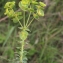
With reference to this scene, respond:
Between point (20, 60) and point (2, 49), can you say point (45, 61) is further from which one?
point (20, 60)

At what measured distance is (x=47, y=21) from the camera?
2461mm

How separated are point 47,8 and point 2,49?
0.59 metres

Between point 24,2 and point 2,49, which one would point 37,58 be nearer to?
point 2,49

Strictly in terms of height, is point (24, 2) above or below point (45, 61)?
above

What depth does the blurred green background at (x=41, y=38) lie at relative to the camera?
2.26 metres

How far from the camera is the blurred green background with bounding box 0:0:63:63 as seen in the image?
226 centimetres

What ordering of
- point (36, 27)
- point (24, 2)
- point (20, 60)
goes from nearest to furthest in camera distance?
1. point (24, 2)
2. point (20, 60)
3. point (36, 27)

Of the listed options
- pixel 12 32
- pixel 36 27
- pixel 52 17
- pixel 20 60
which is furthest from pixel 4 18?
pixel 20 60

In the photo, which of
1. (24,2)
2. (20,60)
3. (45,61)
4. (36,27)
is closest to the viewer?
(24,2)

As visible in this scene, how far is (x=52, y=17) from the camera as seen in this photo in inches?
98.4

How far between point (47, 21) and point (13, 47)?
430 millimetres

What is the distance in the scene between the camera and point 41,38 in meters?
2.37

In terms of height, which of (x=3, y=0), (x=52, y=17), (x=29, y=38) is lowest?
(x=29, y=38)

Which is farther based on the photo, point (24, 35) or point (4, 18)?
point (4, 18)
